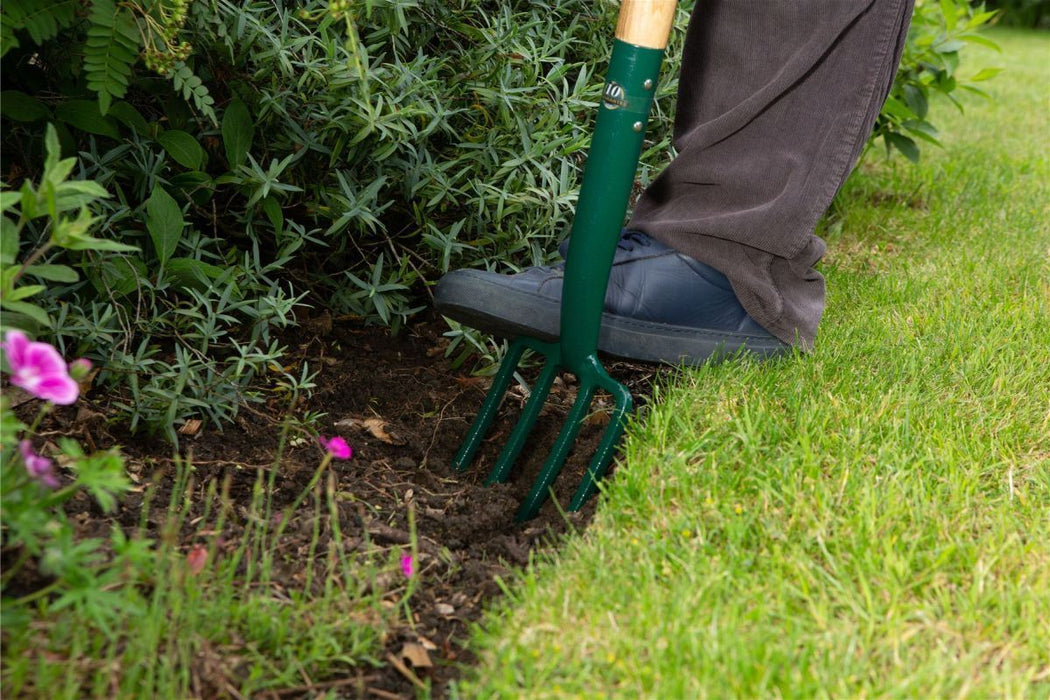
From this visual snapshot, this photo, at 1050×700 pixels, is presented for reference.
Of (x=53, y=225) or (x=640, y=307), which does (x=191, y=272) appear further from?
(x=640, y=307)

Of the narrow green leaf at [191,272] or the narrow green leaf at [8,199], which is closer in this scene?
the narrow green leaf at [8,199]

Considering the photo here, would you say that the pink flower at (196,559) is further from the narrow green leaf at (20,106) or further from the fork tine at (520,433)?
the narrow green leaf at (20,106)

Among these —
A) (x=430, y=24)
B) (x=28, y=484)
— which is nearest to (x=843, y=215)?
(x=430, y=24)

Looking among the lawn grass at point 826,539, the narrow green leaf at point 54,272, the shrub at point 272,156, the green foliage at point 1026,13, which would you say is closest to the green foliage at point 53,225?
the narrow green leaf at point 54,272

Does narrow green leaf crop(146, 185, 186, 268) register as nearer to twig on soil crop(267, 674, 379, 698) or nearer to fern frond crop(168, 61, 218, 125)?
fern frond crop(168, 61, 218, 125)

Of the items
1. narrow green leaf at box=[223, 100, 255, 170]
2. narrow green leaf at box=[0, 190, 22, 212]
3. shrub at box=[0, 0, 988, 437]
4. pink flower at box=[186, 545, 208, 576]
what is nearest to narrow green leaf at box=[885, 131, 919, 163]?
shrub at box=[0, 0, 988, 437]

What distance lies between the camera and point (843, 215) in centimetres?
341

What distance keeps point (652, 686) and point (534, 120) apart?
1.42 metres

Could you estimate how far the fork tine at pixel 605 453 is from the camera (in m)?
1.86

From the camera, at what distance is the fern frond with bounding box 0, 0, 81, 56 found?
1559 millimetres

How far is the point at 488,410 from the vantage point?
6.88 ft

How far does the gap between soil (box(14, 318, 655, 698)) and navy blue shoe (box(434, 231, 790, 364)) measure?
0.65 feet

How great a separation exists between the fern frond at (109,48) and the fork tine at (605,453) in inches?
38.8

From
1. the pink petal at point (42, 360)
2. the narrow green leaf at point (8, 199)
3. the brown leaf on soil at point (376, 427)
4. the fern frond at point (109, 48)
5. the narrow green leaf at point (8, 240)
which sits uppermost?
the fern frond at point (109, 48)
